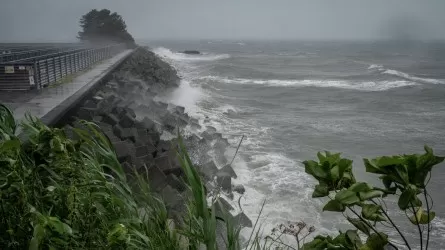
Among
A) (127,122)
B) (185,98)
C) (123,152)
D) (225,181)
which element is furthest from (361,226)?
(185,98)

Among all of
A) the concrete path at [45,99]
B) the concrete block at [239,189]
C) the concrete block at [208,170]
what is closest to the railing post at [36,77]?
the concrete path at [45,99]

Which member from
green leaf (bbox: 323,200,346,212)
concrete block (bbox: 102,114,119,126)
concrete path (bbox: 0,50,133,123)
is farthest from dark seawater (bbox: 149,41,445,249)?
green leaf (bbox: 323,200,346,212)

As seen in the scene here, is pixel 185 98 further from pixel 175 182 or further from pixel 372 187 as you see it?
pixel 372 187

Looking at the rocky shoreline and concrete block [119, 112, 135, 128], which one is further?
concrete block [119, 112, 135, 128]

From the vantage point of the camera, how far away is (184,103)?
1636cm

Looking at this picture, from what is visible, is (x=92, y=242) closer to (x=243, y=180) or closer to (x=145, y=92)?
(x=243, y=180)

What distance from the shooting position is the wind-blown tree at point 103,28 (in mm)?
49125

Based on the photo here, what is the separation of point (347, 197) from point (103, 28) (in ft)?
172

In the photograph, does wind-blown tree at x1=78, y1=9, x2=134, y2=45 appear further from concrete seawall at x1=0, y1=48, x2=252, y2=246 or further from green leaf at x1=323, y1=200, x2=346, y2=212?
green leaf at x1=323, y1=200, x2=346, y2=212

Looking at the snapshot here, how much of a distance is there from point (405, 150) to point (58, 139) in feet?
36.0

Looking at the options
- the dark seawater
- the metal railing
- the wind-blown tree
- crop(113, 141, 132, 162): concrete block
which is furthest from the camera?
the wind-blown tree

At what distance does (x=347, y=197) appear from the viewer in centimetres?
112

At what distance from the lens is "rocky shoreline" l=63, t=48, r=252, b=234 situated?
5.20m

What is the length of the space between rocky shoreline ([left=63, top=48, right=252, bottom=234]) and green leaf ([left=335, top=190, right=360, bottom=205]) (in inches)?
44.2
